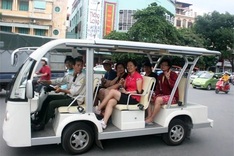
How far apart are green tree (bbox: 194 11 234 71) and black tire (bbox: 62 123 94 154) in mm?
37687

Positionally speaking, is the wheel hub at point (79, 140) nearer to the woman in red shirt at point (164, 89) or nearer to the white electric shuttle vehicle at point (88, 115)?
the white electric shuttle vehicle at point (88, 115)

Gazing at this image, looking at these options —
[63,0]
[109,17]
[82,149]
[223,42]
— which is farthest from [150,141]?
[223,42]

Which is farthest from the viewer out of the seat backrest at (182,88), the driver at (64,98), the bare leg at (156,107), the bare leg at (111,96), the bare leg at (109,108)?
the seat backrest at (182,88)

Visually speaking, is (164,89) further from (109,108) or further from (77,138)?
(77,138)

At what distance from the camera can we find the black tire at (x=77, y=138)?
4809 mm

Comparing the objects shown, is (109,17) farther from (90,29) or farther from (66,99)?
(66,99)

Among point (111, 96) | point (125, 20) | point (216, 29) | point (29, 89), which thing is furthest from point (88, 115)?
point (216, 29)

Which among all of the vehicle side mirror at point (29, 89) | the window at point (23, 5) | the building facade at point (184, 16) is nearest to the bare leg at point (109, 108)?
the vehicle side mirror at point (29, 89)

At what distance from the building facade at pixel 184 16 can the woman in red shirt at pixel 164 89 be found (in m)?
62.3

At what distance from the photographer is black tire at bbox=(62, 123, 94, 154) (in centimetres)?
481

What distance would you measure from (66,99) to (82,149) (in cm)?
96

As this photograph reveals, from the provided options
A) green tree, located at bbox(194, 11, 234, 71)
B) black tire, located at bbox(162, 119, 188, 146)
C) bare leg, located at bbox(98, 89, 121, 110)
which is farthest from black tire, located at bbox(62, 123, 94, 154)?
green tree, located at bbox(194, 11, 234, 71)

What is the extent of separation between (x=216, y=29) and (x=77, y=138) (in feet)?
129

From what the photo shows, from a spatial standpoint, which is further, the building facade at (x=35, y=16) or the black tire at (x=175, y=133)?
the building facade at (x=35, y=16)
